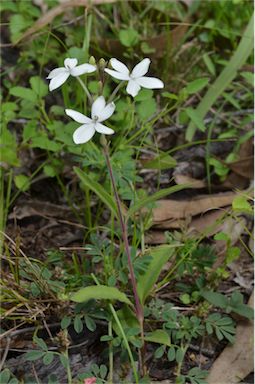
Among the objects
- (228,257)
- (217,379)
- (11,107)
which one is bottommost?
(217,379)

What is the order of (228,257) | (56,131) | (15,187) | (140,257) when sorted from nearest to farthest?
(140,257) → (228,257) → (56,131) → (15,187)

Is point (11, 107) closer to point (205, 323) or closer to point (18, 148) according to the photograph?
point (18, 148)

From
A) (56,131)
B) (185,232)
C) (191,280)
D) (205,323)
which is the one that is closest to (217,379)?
(205,323)

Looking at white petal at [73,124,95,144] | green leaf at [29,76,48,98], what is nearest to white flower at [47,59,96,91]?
white petal at [73,124,95,144]

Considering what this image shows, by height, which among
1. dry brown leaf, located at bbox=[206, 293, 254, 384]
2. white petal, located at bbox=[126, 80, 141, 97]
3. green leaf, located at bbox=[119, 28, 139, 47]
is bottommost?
dry brown leaf, located at bbox=[206, 293, 254, 384]

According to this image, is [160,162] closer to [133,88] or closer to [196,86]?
[196,86]

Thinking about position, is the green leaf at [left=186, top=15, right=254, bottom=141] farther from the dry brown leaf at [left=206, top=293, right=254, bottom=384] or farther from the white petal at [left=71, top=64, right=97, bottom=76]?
the white petal at [left=71, top=64, right=97, bottom=76]

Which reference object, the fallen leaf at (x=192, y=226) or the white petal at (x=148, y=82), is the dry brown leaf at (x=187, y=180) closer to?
the fallen leaf at (x=192, y=226)

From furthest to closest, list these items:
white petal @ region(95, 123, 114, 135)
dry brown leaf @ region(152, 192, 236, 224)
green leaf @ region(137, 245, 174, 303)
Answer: dry brown leaf @ region(152, 192, 236, 224) < green leaf @ region(137, 245, 174, 303) < white petal @ region(95, 123, 114, 135)

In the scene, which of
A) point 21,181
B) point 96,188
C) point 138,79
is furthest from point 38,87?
point 138,79
